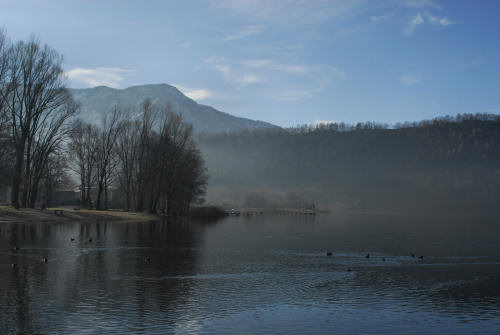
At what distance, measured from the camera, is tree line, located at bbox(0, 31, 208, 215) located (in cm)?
6644

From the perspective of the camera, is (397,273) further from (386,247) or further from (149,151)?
(149,151)

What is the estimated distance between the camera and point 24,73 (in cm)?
6700

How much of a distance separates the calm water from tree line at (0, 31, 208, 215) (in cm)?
2586

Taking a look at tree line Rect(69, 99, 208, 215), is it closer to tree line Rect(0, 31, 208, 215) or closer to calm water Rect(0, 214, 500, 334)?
tree line Rect(0, 31, 208, 215)

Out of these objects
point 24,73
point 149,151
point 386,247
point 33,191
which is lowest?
point 386,247

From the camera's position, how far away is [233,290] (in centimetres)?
2664

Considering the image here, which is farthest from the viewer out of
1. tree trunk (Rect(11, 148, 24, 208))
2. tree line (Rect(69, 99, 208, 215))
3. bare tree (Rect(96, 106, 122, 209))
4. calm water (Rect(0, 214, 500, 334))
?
tree line (Rect(69, 99, 208, 215))

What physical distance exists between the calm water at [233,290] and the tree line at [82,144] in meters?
25.9

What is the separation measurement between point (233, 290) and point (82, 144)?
77356mm

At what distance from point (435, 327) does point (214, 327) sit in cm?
917

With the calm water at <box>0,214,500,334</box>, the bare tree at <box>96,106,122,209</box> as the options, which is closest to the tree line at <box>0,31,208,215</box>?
the bare tree at <box>96,106,122,209</box>

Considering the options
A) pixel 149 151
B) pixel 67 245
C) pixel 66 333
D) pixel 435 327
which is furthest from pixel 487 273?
pixel 149 151

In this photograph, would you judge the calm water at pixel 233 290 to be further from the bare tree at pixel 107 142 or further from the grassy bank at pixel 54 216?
the bare tree at pixel 107 142

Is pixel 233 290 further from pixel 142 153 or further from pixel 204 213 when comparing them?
pixel 204 213
